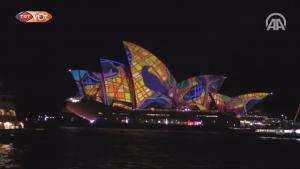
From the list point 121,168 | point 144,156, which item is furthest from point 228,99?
point 121,168

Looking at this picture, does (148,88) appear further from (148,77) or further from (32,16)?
(32,16)

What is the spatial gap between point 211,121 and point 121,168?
60871mm

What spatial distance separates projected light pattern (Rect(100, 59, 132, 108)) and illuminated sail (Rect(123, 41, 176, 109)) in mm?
1561

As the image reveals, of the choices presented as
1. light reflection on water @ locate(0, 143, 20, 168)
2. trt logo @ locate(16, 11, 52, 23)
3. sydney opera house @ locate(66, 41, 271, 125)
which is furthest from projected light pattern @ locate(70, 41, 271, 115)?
light reflection on water @ locate(0, 143, 20, 168)

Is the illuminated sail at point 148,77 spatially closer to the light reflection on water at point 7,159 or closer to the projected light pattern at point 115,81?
the projected light pattern at point 115,81

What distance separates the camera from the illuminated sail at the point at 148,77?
74.1m

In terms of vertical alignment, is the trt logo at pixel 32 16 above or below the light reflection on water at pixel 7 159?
above

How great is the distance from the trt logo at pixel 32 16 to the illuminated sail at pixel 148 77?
1087 inches

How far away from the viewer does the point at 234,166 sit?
26891 millimetres

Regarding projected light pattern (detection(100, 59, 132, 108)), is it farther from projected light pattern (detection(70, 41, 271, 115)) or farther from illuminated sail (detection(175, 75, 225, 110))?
illuminated sail (detection(175, 75, 225, 110))

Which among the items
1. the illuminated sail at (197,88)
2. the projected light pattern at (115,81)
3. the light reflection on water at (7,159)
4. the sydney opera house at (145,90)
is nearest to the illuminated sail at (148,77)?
the sydney opera house at (145,90)

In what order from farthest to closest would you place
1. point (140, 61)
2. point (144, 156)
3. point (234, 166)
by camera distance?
point (140, 61) → point (144, 156) → point (234, 166)

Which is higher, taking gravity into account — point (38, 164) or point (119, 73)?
point (119, 73)

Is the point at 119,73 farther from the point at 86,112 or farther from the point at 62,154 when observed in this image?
the point at 62,154
